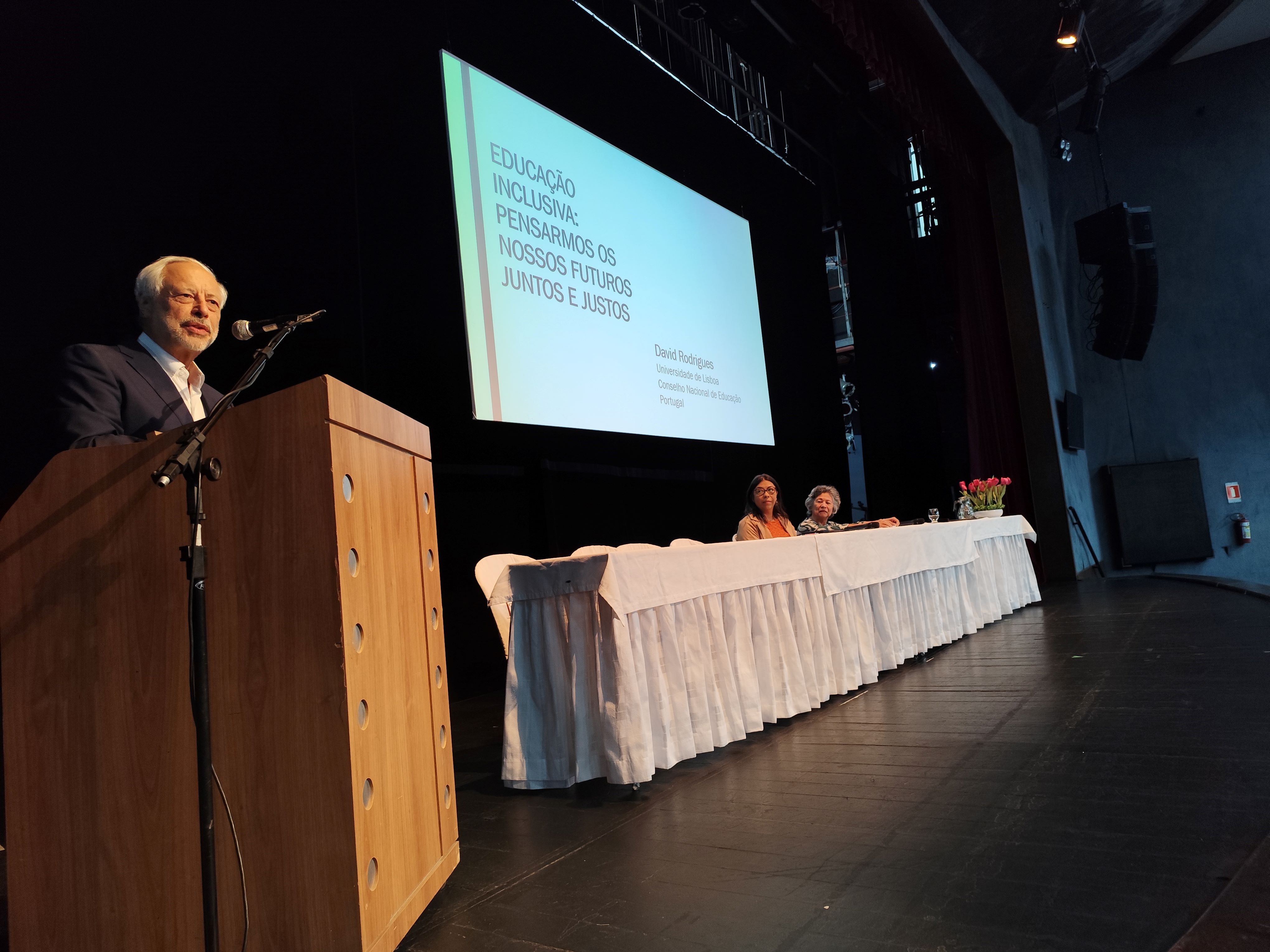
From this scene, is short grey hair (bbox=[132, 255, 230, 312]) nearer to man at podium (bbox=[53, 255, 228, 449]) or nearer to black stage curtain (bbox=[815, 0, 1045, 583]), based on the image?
man at podium (bbox=[53, 255, 228, 449])

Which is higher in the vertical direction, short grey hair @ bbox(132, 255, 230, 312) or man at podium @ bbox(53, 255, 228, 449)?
short grey hair @ bbox(132, 255, 230, 312)

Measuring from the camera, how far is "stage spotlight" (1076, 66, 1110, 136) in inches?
302

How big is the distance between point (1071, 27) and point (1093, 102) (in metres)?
1.30

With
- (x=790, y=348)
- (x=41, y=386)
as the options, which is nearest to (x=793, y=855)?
(x=41, y=386)

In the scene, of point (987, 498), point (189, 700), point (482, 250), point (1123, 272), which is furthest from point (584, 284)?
point (1123, 272)

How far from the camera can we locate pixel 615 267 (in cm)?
544

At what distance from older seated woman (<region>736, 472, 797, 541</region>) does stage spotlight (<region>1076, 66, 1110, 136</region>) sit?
571cm

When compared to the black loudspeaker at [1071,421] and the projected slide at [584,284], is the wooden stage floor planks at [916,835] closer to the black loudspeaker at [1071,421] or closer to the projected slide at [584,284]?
the projected slide at [584,284]

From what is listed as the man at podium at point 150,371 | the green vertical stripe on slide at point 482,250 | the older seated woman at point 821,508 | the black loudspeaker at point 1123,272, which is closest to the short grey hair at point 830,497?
the older seated woman at point 821,508

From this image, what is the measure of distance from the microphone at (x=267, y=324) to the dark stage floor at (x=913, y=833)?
1.11m

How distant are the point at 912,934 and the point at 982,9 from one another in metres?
8.22

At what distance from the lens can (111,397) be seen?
167 centimetres

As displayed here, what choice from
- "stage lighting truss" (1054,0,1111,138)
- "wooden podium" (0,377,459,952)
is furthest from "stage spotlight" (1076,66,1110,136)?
"wooden podium" (0,377,459,952)

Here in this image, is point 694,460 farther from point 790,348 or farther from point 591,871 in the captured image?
point 591,871
